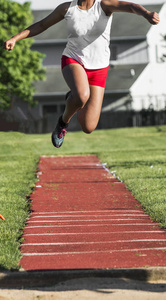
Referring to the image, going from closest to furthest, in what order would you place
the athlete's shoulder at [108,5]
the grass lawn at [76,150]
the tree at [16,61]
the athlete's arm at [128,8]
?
the athlete's arm at [128,8] → the athlete's shoulder at [108,5] → the grass lawn at [76,150] → the tree at [16,61]

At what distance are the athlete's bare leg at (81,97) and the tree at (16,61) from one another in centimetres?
Result: 2772

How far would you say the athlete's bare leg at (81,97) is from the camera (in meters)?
7.18

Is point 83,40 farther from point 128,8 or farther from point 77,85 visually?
point 128,8

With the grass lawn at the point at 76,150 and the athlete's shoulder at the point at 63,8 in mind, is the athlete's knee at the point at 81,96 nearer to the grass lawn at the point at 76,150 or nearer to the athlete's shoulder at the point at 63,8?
the athlete's shoulder at the point at 63,8

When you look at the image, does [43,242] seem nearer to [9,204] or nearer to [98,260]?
[98,260]

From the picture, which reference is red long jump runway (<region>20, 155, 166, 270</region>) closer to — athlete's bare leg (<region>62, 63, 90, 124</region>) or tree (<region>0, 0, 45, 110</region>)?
athlete's bare leg (<region>62, 63, 90, 124</region>)

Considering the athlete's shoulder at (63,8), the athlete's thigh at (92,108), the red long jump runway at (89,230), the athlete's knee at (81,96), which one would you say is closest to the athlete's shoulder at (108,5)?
the athlete's shoulder at (63,8)

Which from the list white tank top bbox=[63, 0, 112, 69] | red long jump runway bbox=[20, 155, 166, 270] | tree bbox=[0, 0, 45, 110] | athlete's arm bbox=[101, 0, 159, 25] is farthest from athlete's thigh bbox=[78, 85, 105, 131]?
tree bbox=[0, 0, 45, 110]

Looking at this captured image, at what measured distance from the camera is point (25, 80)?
1396 inches

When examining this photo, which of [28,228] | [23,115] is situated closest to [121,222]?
[28,228]

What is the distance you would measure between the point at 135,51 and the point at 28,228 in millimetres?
36289

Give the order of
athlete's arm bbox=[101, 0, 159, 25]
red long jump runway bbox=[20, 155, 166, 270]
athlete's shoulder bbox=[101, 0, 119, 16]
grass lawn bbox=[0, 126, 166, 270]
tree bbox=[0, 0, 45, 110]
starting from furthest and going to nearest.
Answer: tree bbox=[0, 0, 45, 110], grass lawn bbox=[0, 126, 166, 270], athlete's shoulder bbox=[101, 0, 119, 16], athlete's arm bbox=[101, 0, 159, 25], red long jump runway bbox=[20, 155, 166, 270]

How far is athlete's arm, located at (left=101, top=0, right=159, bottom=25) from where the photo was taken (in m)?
6.32

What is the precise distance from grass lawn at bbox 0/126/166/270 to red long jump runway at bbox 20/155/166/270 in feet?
0.56
